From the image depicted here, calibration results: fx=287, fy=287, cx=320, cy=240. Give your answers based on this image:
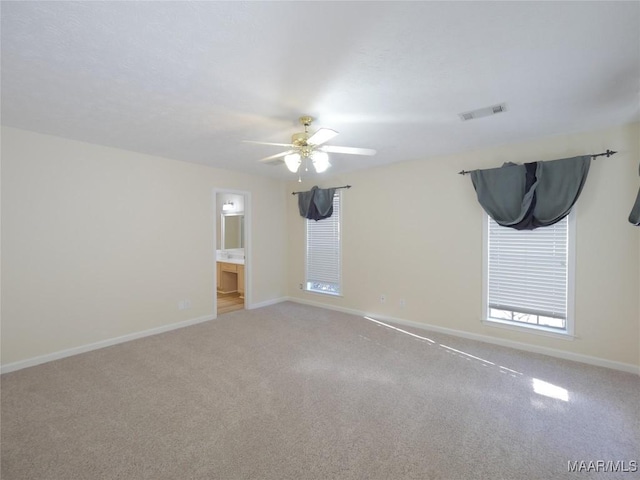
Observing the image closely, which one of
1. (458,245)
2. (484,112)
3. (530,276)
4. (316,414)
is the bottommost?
(316,414)

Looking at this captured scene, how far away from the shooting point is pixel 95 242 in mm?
3412

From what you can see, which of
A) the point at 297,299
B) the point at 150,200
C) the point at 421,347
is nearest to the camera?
the point at 421,347

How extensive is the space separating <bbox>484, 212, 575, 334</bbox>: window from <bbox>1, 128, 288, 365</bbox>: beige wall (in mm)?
3980

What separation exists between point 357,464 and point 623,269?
3.14 metres

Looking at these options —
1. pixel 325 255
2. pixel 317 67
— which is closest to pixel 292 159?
pixel 317 67

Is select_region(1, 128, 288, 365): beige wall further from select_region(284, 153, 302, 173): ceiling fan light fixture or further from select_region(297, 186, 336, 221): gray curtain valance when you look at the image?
select_region(284, 153, 302, 173): ceiling fan light fixture

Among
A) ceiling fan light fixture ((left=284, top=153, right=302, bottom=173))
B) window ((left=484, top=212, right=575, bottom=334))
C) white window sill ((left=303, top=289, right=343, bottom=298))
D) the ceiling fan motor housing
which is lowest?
white window sill ((left=303, top=289, right=343, bottom=298))

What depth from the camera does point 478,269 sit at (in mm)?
3621

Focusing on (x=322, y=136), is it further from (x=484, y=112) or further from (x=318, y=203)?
(x=318, y=203)

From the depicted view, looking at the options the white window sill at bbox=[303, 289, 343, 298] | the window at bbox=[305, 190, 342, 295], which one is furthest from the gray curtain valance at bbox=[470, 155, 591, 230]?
the white window sill at bbox=[303, 289, 343, 298]

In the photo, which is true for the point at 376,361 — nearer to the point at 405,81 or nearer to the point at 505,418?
the point at 505,418

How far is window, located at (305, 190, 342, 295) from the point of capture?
5.07 meters

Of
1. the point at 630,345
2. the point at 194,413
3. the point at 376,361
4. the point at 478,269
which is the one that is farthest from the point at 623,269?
the point at 194,413

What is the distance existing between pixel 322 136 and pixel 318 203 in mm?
2784
